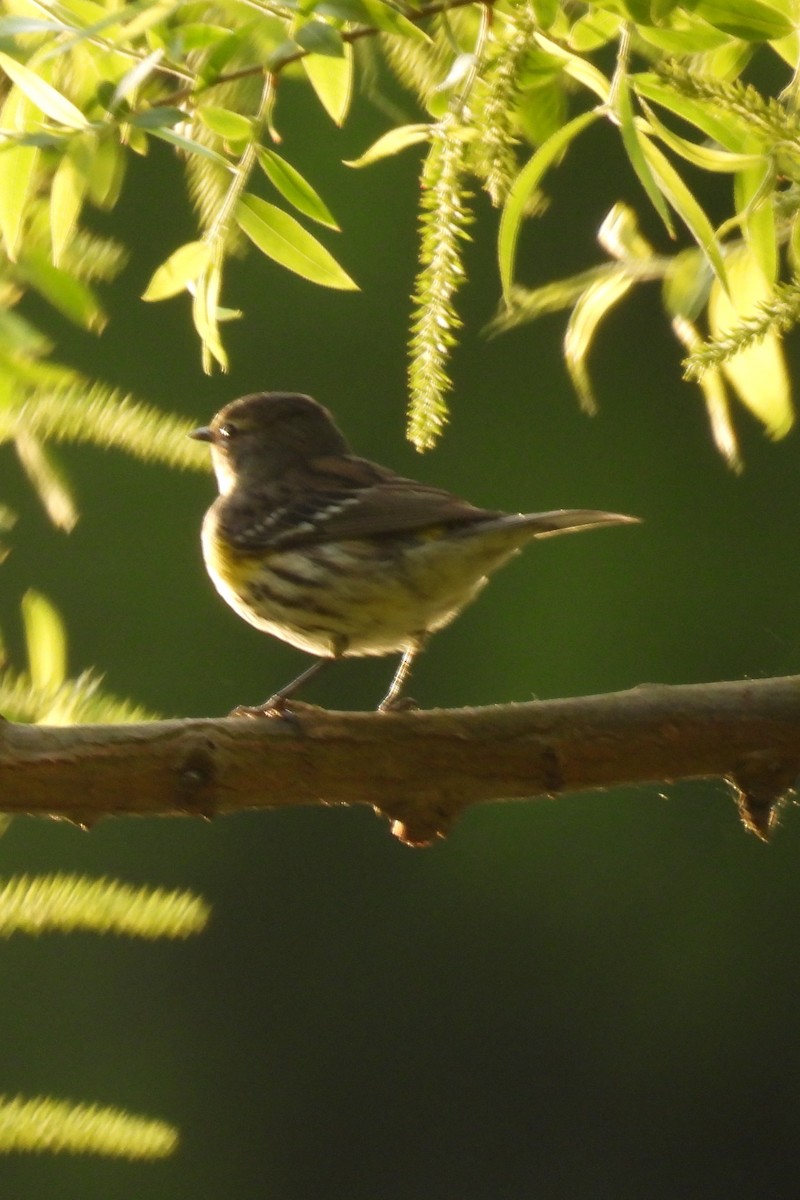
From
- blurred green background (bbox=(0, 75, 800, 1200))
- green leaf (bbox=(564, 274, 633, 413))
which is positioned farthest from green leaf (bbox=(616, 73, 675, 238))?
blurred green background (bbox=(0, 75, 800, 1200))

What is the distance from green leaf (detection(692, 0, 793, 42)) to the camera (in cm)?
54

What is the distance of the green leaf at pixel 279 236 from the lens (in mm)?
625

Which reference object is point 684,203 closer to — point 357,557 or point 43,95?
point 43,95

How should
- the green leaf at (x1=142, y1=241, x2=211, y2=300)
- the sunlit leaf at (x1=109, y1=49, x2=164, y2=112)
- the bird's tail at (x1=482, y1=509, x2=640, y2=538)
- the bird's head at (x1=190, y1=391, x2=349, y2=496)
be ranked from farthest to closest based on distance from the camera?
the bird's head at (x1=190, y1=391, x2=349, y2=496) → the bird's tail at (x1=482, y1=509, x2=640, y2=538) → the green leaf at (x1=142, y1=241, x2=211, y2=300) → the sunlit leaf at (x1=109, y1=49, x2=164, y2=112)

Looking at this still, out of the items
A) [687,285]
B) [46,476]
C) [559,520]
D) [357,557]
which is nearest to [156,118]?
[46,476]

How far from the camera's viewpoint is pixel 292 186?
24.1 inches

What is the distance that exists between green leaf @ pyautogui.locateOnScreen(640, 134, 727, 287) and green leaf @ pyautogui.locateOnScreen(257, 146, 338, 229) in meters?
0.12

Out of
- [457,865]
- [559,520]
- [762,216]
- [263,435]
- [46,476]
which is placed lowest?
[457,865]

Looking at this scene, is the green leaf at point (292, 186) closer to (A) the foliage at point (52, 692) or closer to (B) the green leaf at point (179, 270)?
(B) the green leaf at point (179, 270)

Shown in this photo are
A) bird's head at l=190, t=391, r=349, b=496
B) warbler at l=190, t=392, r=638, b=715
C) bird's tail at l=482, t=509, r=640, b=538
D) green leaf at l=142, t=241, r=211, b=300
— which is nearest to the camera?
green leaf at l=142, t=241, r=211, b=300

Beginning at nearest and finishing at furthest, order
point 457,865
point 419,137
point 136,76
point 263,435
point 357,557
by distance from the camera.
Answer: point 136,76 < point 419,137 < point 357,557 < point 263,435 < point 457,865

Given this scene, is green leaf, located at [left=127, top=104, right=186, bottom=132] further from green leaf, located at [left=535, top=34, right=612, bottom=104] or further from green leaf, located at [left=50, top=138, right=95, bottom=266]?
green leaf, located at [left=535, top=34, right=612, bottom=104]

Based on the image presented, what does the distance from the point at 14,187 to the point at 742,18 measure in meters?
0.27

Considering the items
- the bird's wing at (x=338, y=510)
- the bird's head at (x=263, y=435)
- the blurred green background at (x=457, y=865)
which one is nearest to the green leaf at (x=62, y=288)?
the bird's wing at (x=338, y=510)
